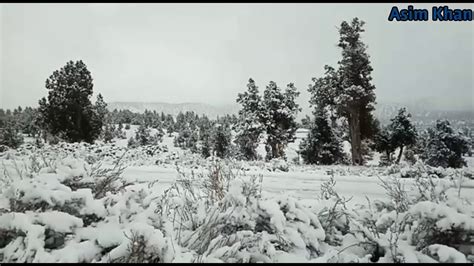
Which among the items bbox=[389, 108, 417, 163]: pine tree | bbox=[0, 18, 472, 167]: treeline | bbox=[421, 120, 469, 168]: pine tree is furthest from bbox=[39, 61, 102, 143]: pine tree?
bbox=[421, 120, 469, 168]: pine tree

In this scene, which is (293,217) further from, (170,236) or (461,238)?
(461,238)

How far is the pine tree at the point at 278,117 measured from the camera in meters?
24.9

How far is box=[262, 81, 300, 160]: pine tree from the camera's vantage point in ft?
81.6

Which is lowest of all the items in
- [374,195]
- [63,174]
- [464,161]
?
[464,161]

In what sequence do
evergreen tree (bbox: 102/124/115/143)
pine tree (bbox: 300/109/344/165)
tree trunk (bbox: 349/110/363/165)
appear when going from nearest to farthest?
tree trunk (bbox: 349/110/363/165), pine tree (bbox: 300/109/344/165), evergreen tree (bbox: 102/124/115/143)

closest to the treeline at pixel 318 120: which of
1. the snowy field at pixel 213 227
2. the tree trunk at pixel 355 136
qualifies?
the tree trunk at pixel 355 136

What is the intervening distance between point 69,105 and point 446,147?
26856 mm

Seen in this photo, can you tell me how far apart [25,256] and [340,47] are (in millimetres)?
18523

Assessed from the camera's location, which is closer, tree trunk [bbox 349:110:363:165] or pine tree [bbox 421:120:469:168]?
tree trunk [bbox 349:110:363:165]

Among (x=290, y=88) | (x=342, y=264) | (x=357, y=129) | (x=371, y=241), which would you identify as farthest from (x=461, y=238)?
(x=290, y=88)

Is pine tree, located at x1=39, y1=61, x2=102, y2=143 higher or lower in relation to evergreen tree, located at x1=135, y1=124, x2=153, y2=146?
higher

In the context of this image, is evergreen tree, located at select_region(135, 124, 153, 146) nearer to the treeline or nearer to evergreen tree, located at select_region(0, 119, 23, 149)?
the treeline

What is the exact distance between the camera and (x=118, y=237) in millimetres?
2746

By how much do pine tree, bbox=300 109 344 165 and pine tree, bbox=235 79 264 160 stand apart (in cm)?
424
